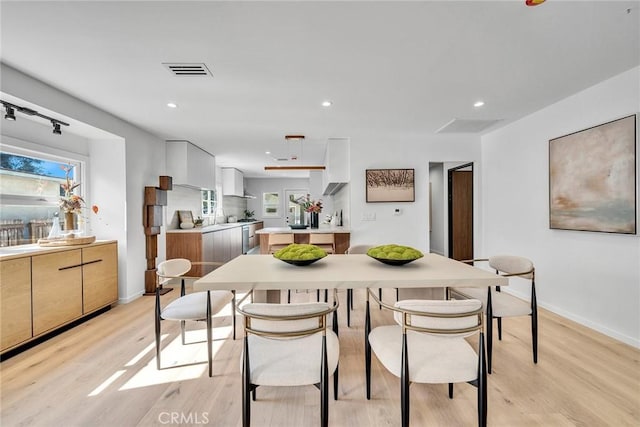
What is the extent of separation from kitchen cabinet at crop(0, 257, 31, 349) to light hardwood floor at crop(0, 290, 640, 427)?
0.18 meters

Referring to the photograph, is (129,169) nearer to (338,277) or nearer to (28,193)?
(28,193)

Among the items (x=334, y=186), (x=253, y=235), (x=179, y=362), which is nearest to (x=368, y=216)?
(x=334, y=186)

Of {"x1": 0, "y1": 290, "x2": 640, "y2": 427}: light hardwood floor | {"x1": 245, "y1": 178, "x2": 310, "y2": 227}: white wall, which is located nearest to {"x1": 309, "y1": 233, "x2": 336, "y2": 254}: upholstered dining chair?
{"x1": 0, "y1": 290, "x2": 640, "y2": 427}: light hardwood floor

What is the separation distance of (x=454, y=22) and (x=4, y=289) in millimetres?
3782

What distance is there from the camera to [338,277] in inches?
66.5

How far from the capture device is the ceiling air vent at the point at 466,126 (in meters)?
3.77

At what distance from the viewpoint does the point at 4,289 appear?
2242 mm

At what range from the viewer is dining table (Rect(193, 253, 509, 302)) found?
1586 millimetres

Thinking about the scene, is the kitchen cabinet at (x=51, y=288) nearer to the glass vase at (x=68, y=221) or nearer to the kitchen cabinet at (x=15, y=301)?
the kitchen cabinet at (x=15, y=301)

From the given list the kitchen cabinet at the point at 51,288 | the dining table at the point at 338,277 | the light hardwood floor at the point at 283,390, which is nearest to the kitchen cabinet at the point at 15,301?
the kitchen cabinet at the point at 51,288

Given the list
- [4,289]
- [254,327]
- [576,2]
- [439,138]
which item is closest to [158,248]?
[4,289]

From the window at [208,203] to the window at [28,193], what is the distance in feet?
10.5

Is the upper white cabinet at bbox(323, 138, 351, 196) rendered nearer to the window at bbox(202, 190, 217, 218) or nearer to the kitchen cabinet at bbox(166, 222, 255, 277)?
the kitchen cabinet at bbox(166, 222, 255, 277)

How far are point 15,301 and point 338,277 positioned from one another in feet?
8.75
